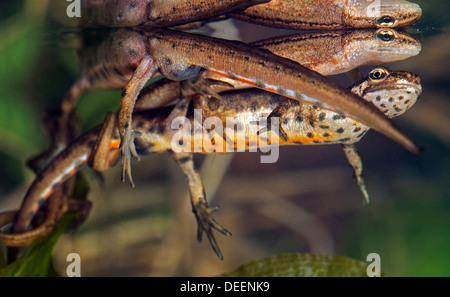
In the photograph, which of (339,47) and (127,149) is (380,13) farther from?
(127,149)

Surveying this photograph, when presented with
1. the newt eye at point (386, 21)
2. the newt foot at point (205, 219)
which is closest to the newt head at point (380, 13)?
the newt eye at point (386, 21)

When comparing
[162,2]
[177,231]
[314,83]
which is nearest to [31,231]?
[177,231]

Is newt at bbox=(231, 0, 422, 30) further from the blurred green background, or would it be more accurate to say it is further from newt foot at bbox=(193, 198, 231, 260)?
newt foot at bbox=(193, 198, 231, 260)

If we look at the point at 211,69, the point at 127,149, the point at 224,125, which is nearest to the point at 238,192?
the point at 224,125

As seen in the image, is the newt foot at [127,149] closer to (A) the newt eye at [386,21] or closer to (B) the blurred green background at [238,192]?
(B) the blurred green background at [238,192]

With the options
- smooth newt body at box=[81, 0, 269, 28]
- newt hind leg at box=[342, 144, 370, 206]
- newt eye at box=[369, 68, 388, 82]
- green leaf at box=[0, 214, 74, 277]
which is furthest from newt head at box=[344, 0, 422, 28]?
green leaf at box=[0, 214, 74, 277]

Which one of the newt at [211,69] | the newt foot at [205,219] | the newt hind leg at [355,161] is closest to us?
the newt at [211,69]
